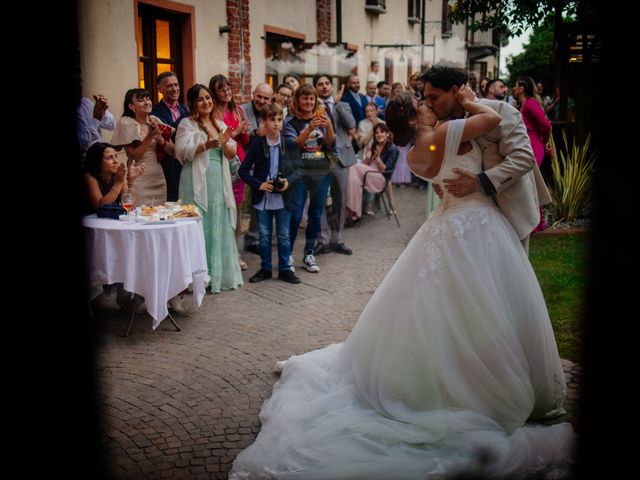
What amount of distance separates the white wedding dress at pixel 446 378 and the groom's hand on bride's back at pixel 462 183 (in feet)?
0.19

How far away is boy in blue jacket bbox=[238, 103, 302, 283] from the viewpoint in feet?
21.0

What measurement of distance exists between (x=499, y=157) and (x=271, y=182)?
3.39 m

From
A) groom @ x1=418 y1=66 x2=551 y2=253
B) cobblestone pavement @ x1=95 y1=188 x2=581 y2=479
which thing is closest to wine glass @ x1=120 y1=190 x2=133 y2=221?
cobblestone pavement @ x1=95 y1=188 x2=581 y2=479

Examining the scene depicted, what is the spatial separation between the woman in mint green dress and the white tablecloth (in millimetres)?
1121

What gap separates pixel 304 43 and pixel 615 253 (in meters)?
10.6

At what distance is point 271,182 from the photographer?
6414 mm

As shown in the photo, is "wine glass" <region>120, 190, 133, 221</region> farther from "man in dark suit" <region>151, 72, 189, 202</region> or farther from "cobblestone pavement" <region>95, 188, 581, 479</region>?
"man in dark suit" <region>151, 72, 189, 202</region>

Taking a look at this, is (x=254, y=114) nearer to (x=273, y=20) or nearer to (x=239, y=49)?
(x=239, y=49)

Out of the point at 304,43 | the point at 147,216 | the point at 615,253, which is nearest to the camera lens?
the point at 615,253

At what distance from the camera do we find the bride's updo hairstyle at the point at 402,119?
3.21 meters

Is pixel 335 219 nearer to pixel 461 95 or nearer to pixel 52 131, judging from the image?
pixel 461 95

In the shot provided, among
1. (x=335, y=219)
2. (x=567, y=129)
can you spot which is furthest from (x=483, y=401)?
→ (x=567, y=129)

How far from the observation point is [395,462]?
9.32ft

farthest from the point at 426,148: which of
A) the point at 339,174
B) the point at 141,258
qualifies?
the point at 339,174
